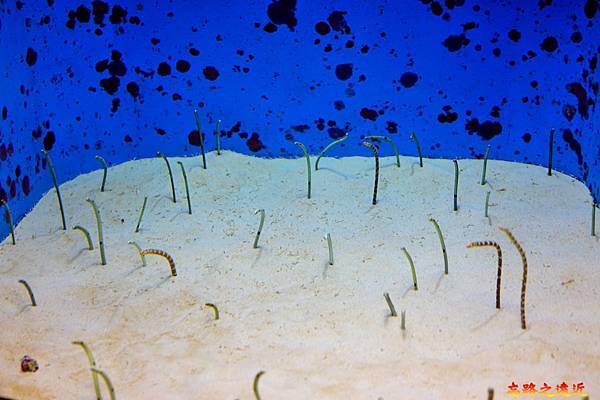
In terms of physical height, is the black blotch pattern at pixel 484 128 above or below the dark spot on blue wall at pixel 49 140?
above

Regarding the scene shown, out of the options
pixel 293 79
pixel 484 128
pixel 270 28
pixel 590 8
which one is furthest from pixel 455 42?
pixel 270 28

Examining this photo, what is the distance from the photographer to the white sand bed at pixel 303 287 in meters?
2.24

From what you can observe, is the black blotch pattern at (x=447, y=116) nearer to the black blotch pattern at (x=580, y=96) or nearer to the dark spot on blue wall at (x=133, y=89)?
the black blotch pattern at (x=580, y=96)

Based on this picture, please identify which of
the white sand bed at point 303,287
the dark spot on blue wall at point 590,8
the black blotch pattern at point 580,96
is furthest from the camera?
the black blotch pattern at point 580,96

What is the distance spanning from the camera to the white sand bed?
2.24 m

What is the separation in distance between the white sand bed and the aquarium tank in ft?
0.04

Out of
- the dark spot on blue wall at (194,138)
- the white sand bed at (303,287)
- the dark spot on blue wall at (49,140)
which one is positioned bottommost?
the white sand bed at (303,287)

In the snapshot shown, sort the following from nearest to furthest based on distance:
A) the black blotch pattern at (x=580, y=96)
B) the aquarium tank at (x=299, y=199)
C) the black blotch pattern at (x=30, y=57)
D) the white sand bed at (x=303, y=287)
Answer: the white sand bed at (x=303, y=287) → the aquarium tank at (x=299, y=199) → the black blotch pattern at (x=580, y=96) → the black blotch pattern at (x=30, y=57)

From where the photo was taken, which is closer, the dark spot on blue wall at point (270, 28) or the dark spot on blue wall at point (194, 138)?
the dark spot on blue wall at point (270, 28)

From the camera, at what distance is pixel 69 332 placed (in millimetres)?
2650

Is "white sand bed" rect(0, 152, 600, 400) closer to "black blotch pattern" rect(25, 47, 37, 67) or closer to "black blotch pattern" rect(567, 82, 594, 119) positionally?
"black blotch pattern" rect(567, 82, 594, 119)

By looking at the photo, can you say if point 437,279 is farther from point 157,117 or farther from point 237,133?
point 157,117

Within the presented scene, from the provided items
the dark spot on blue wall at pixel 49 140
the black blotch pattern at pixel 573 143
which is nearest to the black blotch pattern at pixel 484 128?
the black blotch pattern at pixel 573 143

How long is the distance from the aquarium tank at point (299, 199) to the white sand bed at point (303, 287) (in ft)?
0.04
